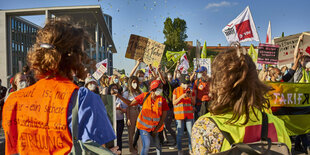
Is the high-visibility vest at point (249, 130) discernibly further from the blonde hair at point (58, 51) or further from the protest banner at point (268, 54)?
the protest banner at point (268, 54)

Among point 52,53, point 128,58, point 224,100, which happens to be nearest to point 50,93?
point 52,53

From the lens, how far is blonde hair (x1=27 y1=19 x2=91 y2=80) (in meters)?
1.65

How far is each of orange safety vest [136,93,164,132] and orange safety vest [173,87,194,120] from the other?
36.0 inches

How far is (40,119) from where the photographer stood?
162cm

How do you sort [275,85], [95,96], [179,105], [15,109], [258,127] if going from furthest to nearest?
[179,105] < [275,85] < [15,109] < [95,96] < [258,127]

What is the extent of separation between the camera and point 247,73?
1.56m

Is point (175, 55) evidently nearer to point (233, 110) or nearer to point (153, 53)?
point (153, 53)

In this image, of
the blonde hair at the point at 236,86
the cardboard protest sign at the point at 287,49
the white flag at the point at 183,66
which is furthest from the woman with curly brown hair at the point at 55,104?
the white flag at the point at 183,66

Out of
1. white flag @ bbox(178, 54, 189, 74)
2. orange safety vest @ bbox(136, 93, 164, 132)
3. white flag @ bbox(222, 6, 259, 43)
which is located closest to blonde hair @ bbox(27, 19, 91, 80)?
orange safety vest @ bbox(136, 93, 164, 132)

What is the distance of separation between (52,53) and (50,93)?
25 cm

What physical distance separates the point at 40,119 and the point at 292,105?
5179 millimetres

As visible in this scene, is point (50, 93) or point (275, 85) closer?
point (50, 93)

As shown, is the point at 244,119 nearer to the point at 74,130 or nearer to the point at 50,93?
the point at 74,130

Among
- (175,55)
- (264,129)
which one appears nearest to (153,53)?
(264,129)
